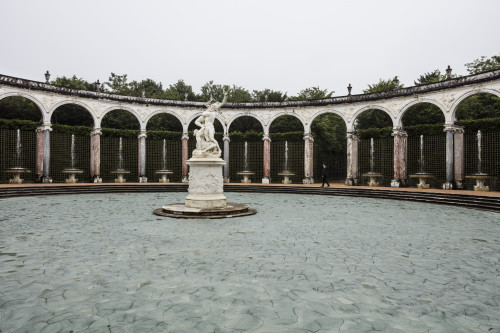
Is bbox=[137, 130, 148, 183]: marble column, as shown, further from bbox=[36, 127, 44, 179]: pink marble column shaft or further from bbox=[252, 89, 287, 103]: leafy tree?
bbox=[252, 89, 287, 103]: leafy tree

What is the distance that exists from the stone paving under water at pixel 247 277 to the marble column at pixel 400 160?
43.1ft

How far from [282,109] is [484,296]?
22.5 metres

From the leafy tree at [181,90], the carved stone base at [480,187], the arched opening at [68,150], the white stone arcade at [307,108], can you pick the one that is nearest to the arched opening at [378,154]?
the white stone arcade at [307,108]

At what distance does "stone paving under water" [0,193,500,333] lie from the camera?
3344 millimetres

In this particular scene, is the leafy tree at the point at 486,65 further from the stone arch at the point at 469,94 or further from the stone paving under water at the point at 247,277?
the stone paving under water at the point at 247,277

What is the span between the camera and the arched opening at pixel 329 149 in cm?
2919

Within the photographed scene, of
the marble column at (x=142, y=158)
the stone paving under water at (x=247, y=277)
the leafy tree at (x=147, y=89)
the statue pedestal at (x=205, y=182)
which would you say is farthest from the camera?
the leafy tree at (x=147, y=89)

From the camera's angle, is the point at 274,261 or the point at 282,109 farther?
the point at 282,109

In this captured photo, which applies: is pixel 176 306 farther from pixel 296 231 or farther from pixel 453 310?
pixel 296 231

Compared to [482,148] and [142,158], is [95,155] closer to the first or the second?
[142,158]

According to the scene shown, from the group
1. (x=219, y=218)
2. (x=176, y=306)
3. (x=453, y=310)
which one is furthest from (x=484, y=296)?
(x=219, y=218)

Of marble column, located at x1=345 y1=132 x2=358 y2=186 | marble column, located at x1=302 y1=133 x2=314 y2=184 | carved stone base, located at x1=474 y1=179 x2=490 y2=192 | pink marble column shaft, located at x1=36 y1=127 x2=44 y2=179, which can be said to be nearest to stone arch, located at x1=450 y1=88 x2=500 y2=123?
carved stone base, located at x1=474 y1=179 x2=490 y2=192

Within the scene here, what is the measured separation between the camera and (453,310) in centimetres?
361

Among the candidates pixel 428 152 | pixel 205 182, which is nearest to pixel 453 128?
pixel 428 152
